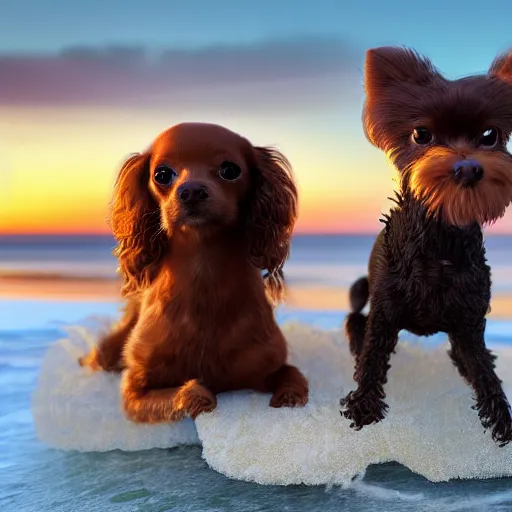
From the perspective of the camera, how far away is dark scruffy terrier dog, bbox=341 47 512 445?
162cm

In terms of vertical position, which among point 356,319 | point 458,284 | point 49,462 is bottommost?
point 49,462

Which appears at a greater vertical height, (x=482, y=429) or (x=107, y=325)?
(x=107, y=325)

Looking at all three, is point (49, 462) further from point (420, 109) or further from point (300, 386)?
point (420, 109)

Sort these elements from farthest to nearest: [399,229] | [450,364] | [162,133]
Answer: [450,364] < [162,133] < [399,229]

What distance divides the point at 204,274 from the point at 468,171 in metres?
0.91

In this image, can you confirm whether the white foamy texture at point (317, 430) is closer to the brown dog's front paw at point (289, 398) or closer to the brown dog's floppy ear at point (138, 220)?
the brown dog's front paw at point (289, 398)

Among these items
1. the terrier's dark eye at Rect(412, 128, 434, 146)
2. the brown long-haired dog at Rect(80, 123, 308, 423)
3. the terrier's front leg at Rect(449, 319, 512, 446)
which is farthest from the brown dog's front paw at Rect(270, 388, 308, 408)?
the terrier's dark eye at Rect(412, 128, 434, 146)

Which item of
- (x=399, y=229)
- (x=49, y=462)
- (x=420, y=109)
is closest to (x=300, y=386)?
(x=399, y=229)

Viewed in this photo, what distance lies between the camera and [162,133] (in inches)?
85.0

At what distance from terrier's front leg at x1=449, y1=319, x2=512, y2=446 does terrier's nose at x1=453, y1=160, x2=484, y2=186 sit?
48 centimetres

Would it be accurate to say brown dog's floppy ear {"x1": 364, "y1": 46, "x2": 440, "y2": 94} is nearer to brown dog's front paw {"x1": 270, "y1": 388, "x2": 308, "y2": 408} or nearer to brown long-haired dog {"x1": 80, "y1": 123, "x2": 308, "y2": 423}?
brown long-haired dog {"x1": 80, "y1": 123, "x2": 308, "y2": 423}

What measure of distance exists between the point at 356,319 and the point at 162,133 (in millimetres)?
891

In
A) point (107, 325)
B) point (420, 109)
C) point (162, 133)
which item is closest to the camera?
point (420, 109)

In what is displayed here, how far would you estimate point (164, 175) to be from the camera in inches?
83.0
